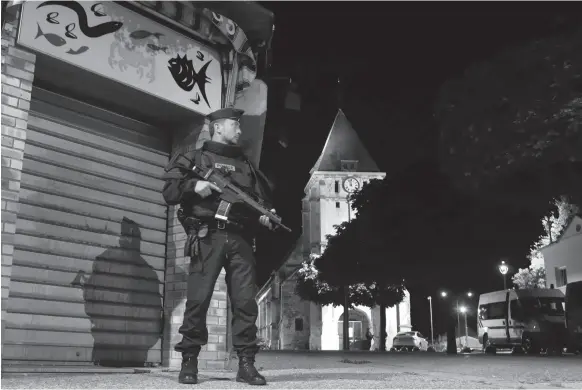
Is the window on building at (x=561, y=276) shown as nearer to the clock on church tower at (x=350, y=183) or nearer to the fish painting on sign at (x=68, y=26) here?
the fish painting on sign at (x=68, y=26)

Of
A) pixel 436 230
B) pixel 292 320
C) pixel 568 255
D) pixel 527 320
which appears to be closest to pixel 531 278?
pixel 568 255

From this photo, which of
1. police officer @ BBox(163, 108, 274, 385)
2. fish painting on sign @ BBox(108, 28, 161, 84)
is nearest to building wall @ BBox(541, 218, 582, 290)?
fish painting on sign @ BBox(108, 28, 161, 84)

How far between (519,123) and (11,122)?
9475 millimetres

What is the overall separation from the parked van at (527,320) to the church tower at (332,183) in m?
57.1

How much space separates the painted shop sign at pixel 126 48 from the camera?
6906 mm

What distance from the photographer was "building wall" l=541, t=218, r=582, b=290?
4147 centimetres

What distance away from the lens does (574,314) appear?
21516 millimetres

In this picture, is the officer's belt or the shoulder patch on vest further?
the shoulder patch on vest

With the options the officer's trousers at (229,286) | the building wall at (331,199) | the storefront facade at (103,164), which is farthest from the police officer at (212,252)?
the building wall at (331,199)

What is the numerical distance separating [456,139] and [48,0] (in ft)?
31.5

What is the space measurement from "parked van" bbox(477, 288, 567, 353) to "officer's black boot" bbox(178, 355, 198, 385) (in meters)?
20.6

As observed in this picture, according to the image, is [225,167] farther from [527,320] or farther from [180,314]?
[527,320]

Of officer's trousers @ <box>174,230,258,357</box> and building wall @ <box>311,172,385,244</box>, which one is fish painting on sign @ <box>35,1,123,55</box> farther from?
building wall @ <box>311,172,385,244</box>

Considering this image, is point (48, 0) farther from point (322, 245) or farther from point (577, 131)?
point (322, 245)
